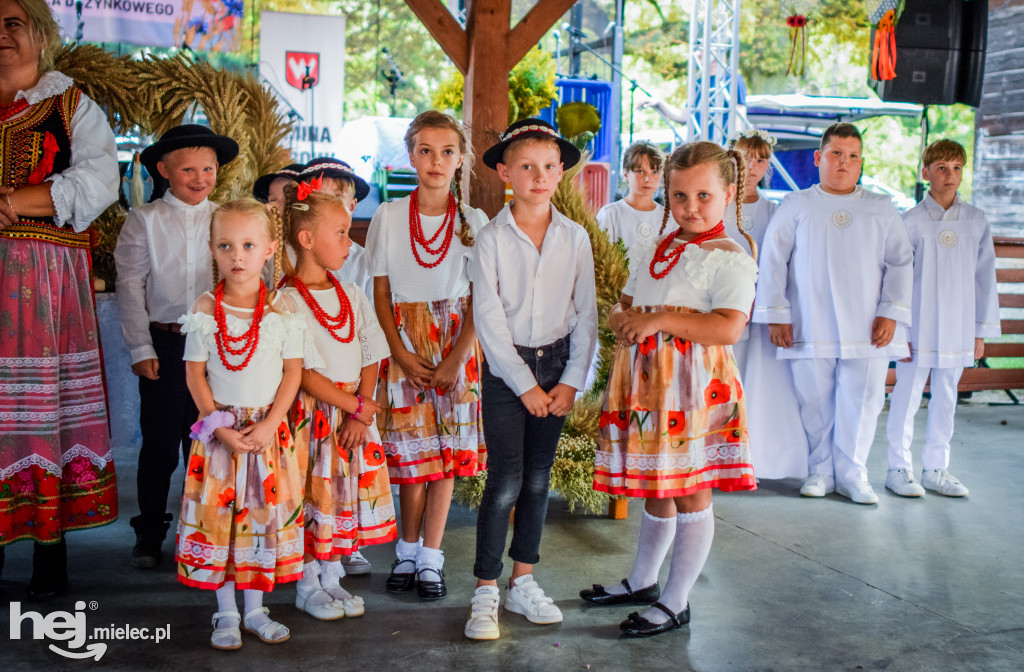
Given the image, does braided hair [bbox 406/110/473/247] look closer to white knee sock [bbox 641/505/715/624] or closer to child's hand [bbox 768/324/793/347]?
white knee sock [bbox 641/505/715/624]

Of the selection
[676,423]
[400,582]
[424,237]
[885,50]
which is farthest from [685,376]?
[885,50]

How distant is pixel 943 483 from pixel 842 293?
1.08 meters

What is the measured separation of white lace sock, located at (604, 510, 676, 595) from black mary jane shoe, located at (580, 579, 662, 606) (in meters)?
0.01

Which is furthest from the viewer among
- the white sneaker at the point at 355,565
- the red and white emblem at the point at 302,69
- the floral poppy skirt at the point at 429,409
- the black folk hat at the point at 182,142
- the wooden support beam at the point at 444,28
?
the red and white emblem at the point at 302,69

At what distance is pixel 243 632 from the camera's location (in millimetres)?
2570

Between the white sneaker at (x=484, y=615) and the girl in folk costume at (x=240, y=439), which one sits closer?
the girl in folk costume at (x=240, y=439)

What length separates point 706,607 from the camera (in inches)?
113

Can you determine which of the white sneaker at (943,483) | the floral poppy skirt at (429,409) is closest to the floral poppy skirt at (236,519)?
the floral poppy skirt at (429,409)

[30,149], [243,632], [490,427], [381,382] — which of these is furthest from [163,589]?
[30,149]

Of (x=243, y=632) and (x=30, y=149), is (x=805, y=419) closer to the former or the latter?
(x=243, y=632)

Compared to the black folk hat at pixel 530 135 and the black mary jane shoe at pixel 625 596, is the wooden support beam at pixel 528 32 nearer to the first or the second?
the black folk hat at pixel 530 135

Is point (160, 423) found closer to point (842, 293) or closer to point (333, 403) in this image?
point (333, 403)

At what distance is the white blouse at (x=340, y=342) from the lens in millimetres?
2611

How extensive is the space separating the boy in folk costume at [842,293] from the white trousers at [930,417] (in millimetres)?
272
